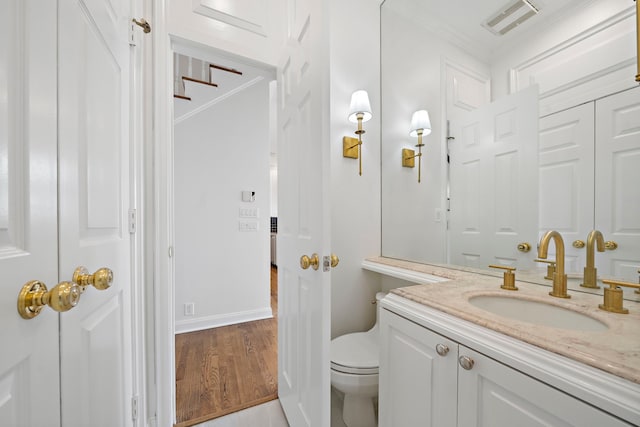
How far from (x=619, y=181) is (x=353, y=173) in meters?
1.13

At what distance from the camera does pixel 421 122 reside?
1526 millimetres

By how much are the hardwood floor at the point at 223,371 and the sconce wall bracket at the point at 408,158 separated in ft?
5.53

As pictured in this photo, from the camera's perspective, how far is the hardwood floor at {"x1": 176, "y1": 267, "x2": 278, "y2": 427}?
145cm

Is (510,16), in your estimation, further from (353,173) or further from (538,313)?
(538,313)

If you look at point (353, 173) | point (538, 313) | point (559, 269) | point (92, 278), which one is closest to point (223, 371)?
point (92, 278)

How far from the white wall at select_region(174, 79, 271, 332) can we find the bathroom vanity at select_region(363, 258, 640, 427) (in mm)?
2073

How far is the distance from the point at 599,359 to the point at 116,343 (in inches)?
50.7

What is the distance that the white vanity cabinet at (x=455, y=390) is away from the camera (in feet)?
1.49

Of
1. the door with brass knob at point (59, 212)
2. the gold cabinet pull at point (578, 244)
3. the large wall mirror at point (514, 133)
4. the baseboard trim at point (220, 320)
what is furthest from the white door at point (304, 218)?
the baseboard trim at point (220, 320)

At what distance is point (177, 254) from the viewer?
7.88 ft

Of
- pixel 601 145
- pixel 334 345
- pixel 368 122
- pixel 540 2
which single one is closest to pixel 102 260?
pixel 334 345

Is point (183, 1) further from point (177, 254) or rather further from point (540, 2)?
point (177, 254)

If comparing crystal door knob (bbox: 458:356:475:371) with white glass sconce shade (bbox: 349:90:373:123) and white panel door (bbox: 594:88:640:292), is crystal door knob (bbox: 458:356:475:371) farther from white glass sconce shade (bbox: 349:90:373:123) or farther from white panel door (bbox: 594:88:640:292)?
white glass sconce shade (bbox: 349:90:373:123)

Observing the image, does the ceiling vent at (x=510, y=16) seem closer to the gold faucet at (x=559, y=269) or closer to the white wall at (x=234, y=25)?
the gold faucet at (x=559, y=269)
